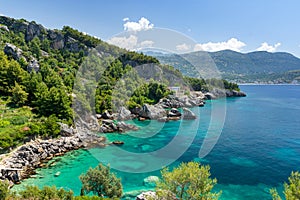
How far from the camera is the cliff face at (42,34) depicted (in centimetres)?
6906

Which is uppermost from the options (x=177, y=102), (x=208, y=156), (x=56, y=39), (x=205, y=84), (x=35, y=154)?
(x=56, y=39)

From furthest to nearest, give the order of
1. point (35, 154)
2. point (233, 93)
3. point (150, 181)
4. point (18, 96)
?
1. point (233, 93)
2. point (18, 96)
3. point (35, 154)
4. point (150, 181)

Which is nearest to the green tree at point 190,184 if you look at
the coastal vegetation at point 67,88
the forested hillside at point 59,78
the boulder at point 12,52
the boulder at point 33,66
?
the coastal vegetation at point 67,88

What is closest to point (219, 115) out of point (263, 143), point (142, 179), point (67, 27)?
point (263, 143)

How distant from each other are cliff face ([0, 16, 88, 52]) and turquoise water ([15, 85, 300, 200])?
42578mm

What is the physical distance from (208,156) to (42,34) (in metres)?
67.8

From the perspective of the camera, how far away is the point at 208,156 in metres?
30.6

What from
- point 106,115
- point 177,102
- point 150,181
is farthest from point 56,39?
point 150,181

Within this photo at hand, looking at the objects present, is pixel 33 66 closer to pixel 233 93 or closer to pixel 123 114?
pixel 123 114

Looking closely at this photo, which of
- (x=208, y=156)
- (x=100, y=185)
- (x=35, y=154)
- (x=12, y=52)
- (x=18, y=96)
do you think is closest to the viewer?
(x=100, y=185)

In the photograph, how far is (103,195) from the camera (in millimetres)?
17719

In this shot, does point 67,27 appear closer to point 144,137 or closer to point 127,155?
point 144,137

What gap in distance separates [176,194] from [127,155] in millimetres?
16645

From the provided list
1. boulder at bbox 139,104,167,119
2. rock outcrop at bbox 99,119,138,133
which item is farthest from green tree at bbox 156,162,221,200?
boulder at bbox 139,104,167,119
